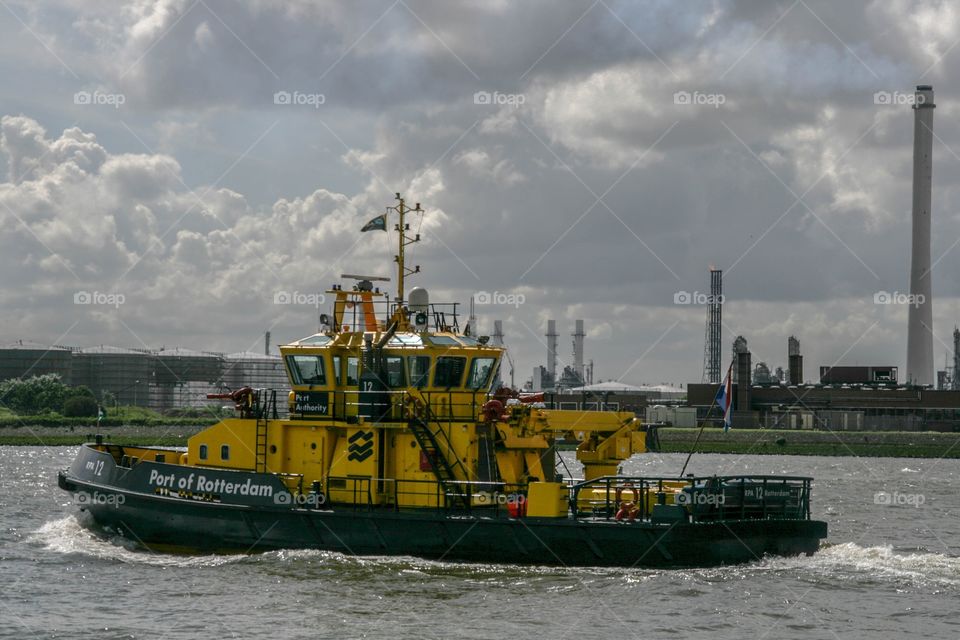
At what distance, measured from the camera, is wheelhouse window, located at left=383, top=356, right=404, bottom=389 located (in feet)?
73.0

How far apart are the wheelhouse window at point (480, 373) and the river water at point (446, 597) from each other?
3.41m

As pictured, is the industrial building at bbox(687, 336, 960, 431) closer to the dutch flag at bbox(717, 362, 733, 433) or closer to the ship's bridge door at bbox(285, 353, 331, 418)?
the dutch flag at bbox(717, 362, 733, 433)

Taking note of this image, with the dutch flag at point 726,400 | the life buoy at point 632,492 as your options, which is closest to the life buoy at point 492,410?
the life buoy at point 632,492

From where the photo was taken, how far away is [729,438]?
8912cm

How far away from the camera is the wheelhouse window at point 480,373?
888 inches

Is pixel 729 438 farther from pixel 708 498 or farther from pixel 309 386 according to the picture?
pixel 708 498

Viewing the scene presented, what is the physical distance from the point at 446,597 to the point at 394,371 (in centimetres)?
474

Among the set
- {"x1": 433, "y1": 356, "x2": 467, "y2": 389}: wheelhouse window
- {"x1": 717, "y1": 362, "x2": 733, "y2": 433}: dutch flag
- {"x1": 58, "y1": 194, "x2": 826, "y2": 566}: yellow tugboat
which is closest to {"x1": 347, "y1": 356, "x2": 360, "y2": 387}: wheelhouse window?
{"x1": 58, "y1": 194, "x2": 826, "y2": 566}: yellow tugboat

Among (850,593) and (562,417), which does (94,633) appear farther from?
(850,593)

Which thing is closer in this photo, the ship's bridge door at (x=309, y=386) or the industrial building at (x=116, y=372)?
the ship's bridge door at (x=309, y=386)

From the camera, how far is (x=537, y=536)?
67.3ft

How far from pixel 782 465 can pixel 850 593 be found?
159 ft

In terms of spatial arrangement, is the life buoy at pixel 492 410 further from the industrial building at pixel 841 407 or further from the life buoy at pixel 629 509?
the industrial building at pixel 841 407

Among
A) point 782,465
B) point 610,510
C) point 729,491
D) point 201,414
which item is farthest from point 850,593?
point 201,414
